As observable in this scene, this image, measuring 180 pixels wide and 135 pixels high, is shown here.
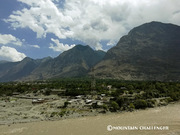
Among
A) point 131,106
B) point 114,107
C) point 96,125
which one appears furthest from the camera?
point 131,106

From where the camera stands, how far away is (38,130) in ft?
91.6

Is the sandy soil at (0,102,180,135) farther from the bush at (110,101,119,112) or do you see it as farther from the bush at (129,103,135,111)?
the bush at (129,103,135,111)

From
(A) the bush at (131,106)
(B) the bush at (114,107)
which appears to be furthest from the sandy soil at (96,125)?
(A) the bush at (131,106)

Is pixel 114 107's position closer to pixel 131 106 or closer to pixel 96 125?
pixel 131 106

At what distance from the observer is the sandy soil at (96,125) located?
25.9 metres

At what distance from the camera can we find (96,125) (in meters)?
29.4

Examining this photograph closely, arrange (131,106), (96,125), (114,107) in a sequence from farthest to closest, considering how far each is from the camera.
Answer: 1. (131,106)
2. (114,107)
3. (96,125)

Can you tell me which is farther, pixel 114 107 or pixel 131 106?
pixel 131 106

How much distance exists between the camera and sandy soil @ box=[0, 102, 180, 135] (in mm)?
25859

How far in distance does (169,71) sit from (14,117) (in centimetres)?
17427

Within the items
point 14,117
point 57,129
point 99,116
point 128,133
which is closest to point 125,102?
point 99,116

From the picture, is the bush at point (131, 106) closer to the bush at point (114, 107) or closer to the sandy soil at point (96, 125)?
the bush at point (114, 107)

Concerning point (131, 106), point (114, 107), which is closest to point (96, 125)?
point (114, 107)

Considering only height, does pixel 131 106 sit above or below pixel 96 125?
above
